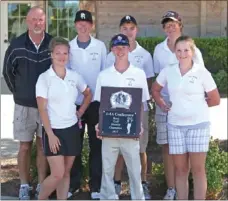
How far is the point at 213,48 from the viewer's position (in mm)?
15180

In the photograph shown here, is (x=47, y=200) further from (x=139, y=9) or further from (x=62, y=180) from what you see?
(x=139, y=9)

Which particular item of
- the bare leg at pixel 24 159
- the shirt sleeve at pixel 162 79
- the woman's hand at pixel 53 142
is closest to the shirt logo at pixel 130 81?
the shirt sleeve at pixel 162 79

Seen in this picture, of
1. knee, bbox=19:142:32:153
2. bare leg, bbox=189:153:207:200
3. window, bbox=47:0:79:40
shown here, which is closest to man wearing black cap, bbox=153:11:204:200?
bare leg, bbox=189:153:207:200

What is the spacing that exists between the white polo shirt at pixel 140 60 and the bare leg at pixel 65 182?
98 centimetres

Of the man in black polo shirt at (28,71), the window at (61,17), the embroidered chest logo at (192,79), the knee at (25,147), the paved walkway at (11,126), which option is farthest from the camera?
the window at (61,17)

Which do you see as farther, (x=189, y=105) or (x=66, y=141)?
(x=66, y=141)

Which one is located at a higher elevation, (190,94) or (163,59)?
(163,59)

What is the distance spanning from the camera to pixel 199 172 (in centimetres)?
499

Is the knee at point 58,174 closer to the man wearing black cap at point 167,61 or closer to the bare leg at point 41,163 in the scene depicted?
the bare leg at point 41,163

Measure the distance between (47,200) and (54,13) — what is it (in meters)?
12.6

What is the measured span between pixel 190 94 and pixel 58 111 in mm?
1239

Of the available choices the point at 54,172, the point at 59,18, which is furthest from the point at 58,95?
the point at 59,18

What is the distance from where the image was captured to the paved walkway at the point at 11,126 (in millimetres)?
8236

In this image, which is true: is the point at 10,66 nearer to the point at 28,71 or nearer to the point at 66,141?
the point at 28,71
